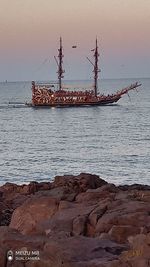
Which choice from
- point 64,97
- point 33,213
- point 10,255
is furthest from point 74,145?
point 64,97

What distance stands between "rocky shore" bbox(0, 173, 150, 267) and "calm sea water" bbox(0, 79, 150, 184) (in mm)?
21204

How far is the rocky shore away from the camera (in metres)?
10.4

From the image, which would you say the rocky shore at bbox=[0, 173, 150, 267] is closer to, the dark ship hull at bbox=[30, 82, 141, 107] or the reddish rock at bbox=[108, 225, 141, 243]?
the reddish rock at bbox=[108, 225, 141, 243]

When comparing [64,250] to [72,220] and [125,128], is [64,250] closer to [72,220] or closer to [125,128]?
[72,220]

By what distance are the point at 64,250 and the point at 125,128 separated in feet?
252

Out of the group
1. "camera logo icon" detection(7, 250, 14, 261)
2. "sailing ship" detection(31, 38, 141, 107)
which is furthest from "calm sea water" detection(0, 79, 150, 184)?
"camera logo icon" detection(7, 250, 14, 261)

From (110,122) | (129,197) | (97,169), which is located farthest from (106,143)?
(129,197)

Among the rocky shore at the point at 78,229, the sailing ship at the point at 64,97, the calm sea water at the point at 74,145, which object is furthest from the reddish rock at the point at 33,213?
the sailing ship at the point at 64,97

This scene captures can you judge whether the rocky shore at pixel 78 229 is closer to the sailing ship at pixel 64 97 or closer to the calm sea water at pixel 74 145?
the calm sea water at pixel 74 145

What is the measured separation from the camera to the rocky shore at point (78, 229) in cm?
1045

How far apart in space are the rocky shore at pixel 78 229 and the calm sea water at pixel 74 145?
2120 centimetres

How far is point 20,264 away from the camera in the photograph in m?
10.3

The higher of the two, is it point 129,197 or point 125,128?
point 129,197

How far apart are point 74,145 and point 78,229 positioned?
170 ft
